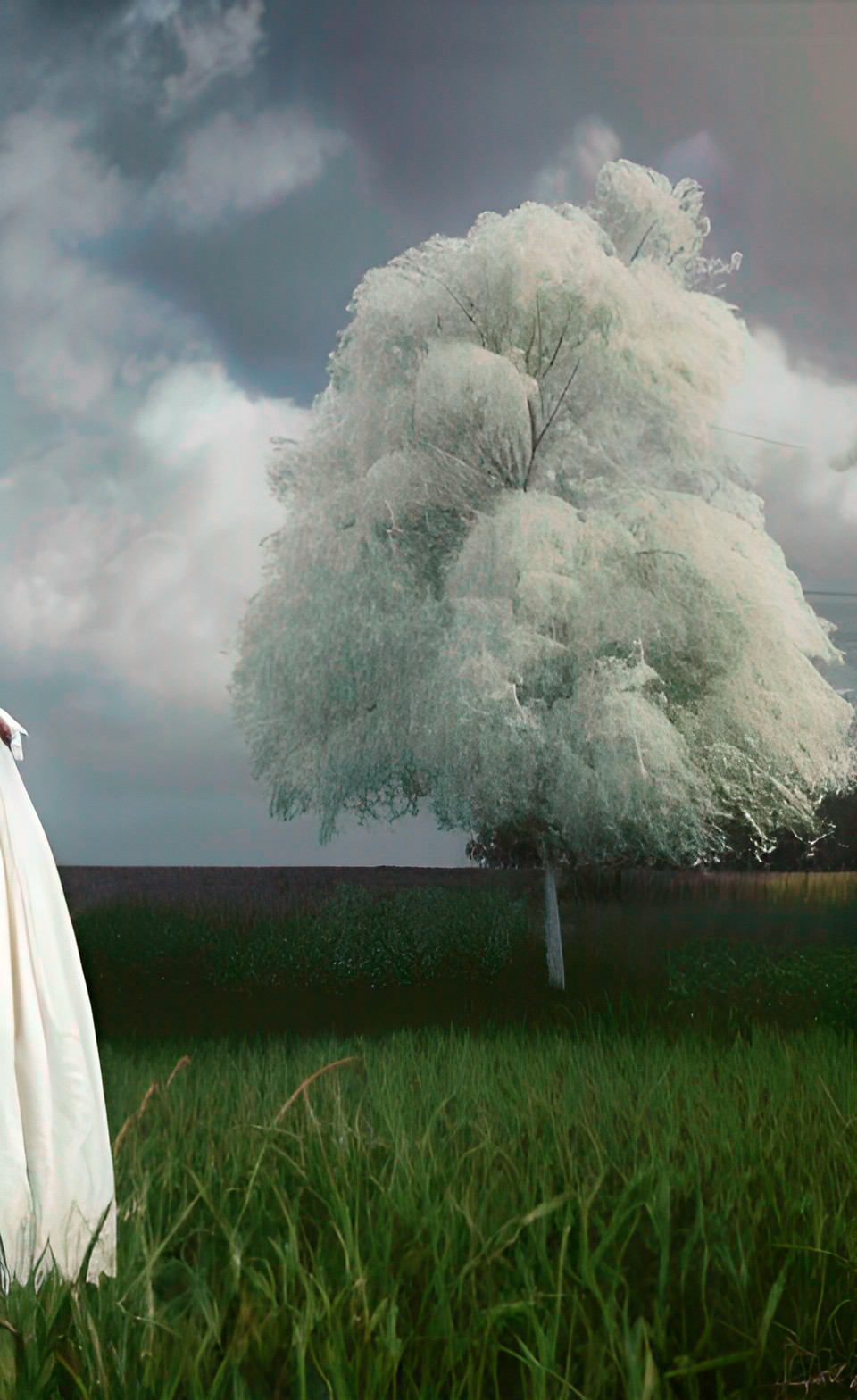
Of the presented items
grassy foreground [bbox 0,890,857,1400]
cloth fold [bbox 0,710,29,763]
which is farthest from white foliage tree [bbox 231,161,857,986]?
cloth fold [bbox 0,710,29,763]

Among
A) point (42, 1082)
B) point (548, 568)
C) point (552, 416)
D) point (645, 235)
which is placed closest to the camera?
point (42, 1082)

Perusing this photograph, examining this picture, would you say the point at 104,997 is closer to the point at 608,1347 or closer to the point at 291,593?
the point at 291,593

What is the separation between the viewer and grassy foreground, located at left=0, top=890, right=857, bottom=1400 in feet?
5.53

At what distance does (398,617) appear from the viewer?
6.39 m

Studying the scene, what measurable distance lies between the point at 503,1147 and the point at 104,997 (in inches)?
201

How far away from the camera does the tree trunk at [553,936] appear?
23.2ft

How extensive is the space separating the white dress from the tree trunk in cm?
503

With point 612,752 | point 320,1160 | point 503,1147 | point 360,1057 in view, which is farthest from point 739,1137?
point 612,752

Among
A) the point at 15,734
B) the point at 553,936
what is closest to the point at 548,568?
the point at 553,936

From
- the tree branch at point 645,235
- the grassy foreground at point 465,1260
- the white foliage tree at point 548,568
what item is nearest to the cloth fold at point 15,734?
the grassy foreground at point 465,1260

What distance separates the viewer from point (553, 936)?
7.15m

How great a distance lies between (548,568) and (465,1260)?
4.31 meters

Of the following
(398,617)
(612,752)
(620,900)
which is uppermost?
(398,617)

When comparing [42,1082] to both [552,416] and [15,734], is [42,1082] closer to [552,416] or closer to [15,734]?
[15,734]
